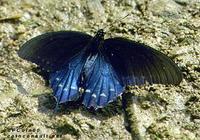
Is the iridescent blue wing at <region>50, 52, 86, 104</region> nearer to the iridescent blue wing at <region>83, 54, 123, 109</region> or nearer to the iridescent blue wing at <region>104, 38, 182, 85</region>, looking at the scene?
the iridescent blue wing at <region>83, 54, 123, 109</region>

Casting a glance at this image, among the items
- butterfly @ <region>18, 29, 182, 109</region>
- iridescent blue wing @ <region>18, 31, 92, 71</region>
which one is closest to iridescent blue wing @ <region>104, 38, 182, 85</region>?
butterfly @ <region>18, 29, 182, 109</region>

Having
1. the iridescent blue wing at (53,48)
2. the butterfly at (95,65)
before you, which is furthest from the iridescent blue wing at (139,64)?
the iridescent blue wing at (53,48)

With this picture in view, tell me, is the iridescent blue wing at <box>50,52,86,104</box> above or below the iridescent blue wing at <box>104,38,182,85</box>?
below

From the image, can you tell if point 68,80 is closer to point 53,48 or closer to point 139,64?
point 53,48

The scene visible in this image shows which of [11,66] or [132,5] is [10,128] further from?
[132,5]

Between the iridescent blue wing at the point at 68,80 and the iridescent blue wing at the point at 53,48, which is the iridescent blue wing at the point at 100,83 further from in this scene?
the iridescent blue wing at the point at 53,48

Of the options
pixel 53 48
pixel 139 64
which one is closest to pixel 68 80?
pixel 53 48
